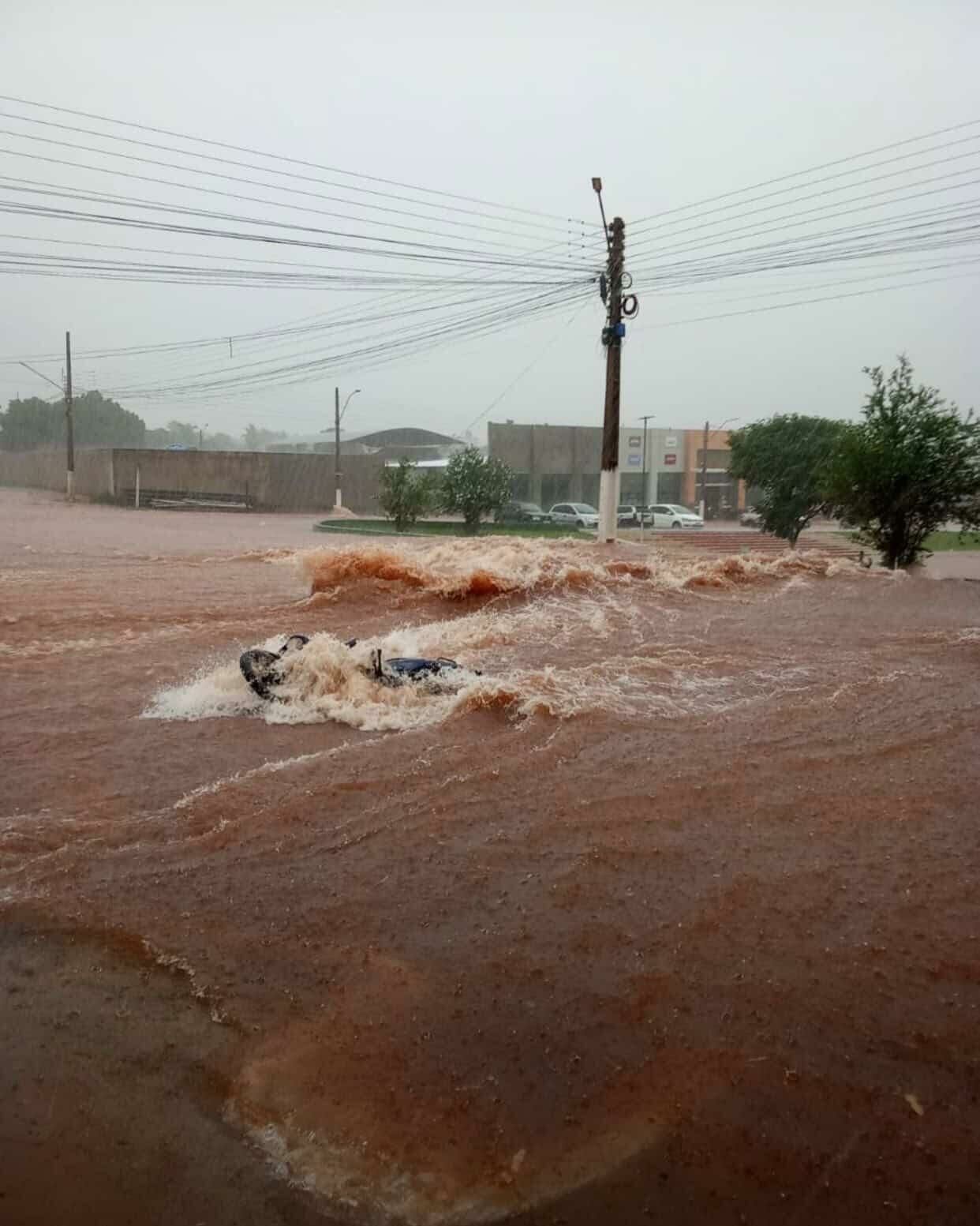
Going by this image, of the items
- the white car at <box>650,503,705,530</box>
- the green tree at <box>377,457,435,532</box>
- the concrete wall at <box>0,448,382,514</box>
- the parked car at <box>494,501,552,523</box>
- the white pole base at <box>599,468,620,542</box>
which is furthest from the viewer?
the concrete wall at <box>0,448,382,514</box>

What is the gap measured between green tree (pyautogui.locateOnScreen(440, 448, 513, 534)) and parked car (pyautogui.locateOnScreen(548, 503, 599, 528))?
479cm

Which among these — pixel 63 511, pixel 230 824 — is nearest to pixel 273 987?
pixel 230 824

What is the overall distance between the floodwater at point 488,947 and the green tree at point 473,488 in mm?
21704

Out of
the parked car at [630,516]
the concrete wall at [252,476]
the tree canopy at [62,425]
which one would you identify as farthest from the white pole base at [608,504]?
the tree canopy at [62,425]

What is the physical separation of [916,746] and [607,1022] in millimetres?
4270

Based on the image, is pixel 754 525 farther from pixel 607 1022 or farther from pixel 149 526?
pixel 607 1022

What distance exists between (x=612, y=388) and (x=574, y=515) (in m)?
14.3

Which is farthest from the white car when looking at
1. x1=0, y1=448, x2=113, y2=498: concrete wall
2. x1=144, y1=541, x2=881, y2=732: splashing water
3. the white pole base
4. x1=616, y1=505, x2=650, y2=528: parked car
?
x1=0, y1=448, x2=113, y2=498: concrete wall

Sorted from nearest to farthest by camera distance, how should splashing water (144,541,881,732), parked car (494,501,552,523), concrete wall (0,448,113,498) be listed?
splashing water (144,541,881,732) < parked car (494,501,552,523) < concrete wall (0,448,113,498)

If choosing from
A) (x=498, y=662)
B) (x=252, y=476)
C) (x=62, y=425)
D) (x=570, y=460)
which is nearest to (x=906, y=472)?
(x=498, y=662)

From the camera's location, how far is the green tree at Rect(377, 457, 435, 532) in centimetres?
3030

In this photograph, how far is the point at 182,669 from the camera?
29.8 ft

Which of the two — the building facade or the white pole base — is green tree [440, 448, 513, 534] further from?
the building facade

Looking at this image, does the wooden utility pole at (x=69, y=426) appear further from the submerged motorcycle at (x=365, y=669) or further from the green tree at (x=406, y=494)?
the submerged motorcycle at (x=365, y=669)
